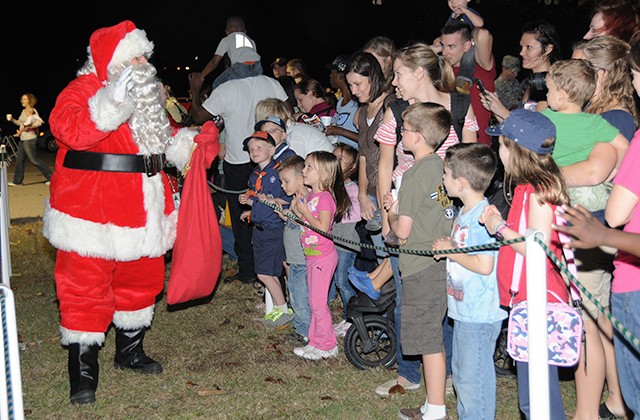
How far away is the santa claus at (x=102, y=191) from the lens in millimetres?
5121

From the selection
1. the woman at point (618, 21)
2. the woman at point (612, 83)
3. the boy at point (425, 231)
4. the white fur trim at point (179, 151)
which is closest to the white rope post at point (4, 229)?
the white fur trim at point (179, 151)

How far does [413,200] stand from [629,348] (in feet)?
5.19

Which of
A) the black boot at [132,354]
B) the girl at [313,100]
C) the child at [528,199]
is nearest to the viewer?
the child at [528,199]

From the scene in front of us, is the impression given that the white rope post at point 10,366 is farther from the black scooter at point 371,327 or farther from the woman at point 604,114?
the woman at point 604,114

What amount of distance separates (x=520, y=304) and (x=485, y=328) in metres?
0.50

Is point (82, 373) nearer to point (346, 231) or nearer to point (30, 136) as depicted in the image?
point (346, 231)

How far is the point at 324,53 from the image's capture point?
145 feet

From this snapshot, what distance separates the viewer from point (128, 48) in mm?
5285

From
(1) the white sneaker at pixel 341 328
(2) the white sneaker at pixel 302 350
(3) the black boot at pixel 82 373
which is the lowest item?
(1) the white sneaker at pixel 341 328

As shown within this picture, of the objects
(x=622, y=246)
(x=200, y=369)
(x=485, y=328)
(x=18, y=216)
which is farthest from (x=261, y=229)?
(x=18, y=216)

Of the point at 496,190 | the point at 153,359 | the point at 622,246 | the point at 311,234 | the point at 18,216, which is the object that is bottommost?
the point at 18,216

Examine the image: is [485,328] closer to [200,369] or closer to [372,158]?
[372,158]

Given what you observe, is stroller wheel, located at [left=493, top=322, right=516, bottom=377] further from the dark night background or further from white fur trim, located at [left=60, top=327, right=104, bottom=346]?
the dark night background

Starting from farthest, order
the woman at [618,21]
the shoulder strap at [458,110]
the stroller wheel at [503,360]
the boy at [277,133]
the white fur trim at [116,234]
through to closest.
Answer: the boy at [277,133] < the stroller wheel at [503,360] < the woman at [618,21] < the white fur trim at [116,234] < the shoulder strap at [458,110]
